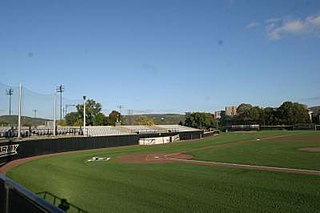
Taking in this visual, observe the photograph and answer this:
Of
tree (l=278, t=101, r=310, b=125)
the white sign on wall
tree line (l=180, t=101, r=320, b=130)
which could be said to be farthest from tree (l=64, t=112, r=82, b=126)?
the white sign on wall

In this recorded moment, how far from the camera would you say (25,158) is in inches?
1209

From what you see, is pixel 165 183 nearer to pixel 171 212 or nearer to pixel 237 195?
pixel 237 195

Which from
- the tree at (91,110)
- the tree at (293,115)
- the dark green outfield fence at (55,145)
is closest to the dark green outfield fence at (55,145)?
the dark green outfield fence at (55,145)

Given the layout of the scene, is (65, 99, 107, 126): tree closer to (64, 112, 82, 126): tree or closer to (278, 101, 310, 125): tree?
(64, 112, 82, 126): tree

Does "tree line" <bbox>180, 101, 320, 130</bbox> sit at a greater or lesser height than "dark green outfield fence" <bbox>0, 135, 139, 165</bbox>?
greater

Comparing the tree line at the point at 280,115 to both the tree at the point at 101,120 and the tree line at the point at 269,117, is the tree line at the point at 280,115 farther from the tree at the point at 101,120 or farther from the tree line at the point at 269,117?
the tree at the point at 101,120

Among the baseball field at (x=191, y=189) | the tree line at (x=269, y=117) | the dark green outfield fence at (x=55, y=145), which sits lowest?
the baseball field at (x=191, y=189)

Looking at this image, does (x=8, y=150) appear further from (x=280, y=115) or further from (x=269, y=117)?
(x=269, y=117)

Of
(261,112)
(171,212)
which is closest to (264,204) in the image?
(171,212)

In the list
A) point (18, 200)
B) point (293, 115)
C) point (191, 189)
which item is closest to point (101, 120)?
point (293, 115)

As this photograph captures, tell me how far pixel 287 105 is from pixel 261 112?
11.4 m

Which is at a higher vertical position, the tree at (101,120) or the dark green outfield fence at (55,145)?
the tree at (101,120)

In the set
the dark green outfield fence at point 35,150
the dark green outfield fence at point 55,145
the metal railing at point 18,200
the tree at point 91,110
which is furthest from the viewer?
the tree at point 91,110

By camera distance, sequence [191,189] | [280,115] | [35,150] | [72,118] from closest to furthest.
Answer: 1. [191,189]
2. [35,150]
3. [280,115]
4. [72,118]
